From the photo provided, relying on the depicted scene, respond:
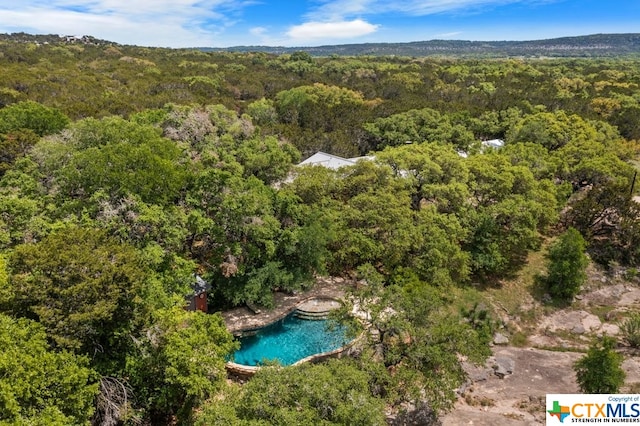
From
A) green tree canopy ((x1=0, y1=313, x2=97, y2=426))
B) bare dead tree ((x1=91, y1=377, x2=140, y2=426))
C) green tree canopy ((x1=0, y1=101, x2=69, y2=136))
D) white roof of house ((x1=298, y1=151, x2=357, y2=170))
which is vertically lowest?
bare dead tree ((x1=91, y1=377, x2=140, y2=426))

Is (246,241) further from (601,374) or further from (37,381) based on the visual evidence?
(601,374)

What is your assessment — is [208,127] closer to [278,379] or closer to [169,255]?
[169,255]

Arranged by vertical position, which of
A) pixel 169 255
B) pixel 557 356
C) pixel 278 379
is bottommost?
pixel 557 356

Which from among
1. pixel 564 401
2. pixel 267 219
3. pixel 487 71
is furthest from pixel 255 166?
pixel 487 71

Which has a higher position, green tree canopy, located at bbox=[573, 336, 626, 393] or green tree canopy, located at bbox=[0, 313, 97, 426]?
green tree canopy, located at bbox=[0, 313, 97, 426]

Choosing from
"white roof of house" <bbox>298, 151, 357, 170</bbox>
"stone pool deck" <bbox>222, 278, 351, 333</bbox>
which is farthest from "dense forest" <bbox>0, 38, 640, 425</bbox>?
"white roof of house" <bbox>298, 151, 357, 170</bbox>

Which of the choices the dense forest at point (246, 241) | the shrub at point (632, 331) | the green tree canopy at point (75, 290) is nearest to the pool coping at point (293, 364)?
the dense forest at point (246, 241)

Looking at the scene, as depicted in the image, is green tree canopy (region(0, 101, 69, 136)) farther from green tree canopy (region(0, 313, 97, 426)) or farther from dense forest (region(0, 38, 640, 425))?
green tree canopy (region(0, 313, 97, 426))
